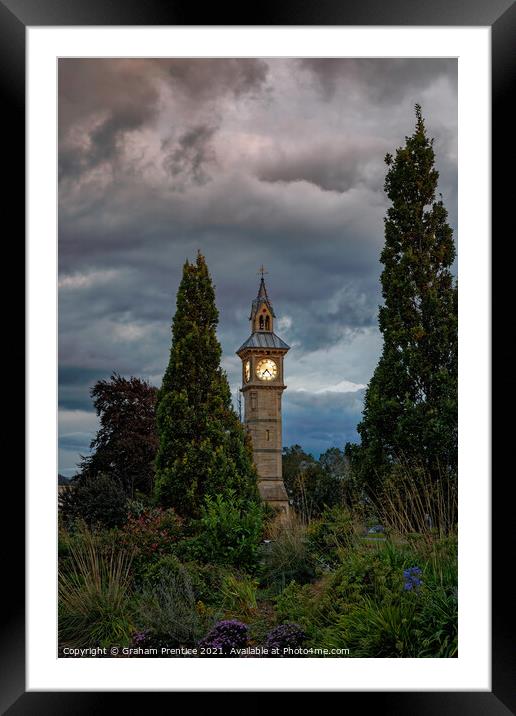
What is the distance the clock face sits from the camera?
57.5 ft

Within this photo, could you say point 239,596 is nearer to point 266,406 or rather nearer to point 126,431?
point 126,431

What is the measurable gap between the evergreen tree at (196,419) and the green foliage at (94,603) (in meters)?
2.64

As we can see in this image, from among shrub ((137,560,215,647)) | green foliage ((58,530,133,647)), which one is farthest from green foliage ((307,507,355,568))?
green foliage ((58,530,133,647))

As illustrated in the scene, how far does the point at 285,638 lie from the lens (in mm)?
4688

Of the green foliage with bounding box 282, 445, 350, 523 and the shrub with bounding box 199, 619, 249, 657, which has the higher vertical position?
the green foliage with bounding box 282, 445, 350, 523

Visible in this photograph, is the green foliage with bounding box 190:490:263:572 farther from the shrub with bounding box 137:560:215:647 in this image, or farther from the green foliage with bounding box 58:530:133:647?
the green foliage with bounding box 58:530:133:647

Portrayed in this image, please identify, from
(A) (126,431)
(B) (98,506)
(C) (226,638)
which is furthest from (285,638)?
(A) (126,431)

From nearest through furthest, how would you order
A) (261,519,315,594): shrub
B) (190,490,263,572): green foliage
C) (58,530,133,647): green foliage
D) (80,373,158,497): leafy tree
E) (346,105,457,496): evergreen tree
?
(58,530,133,647): green foliage < (261,519,315,594): shrub < (190,490,263,572): green foliage < (346,105,457,496): evergreen tree < (80,373,158,497): leafy tree

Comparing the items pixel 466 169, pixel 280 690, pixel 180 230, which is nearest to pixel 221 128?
pixel 180 230

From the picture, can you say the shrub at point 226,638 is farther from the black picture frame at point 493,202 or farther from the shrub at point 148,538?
the shrub at point 148,538

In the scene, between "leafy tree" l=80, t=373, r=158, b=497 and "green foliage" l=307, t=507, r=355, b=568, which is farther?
"leafy tree" l=80, t=373, r=158, b=497

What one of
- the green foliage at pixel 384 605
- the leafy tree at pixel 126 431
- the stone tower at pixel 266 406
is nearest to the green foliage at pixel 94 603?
the green foliage at pixel 384 605

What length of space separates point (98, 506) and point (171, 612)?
9.00 ft

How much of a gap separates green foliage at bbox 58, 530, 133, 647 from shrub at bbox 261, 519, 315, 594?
139cm
